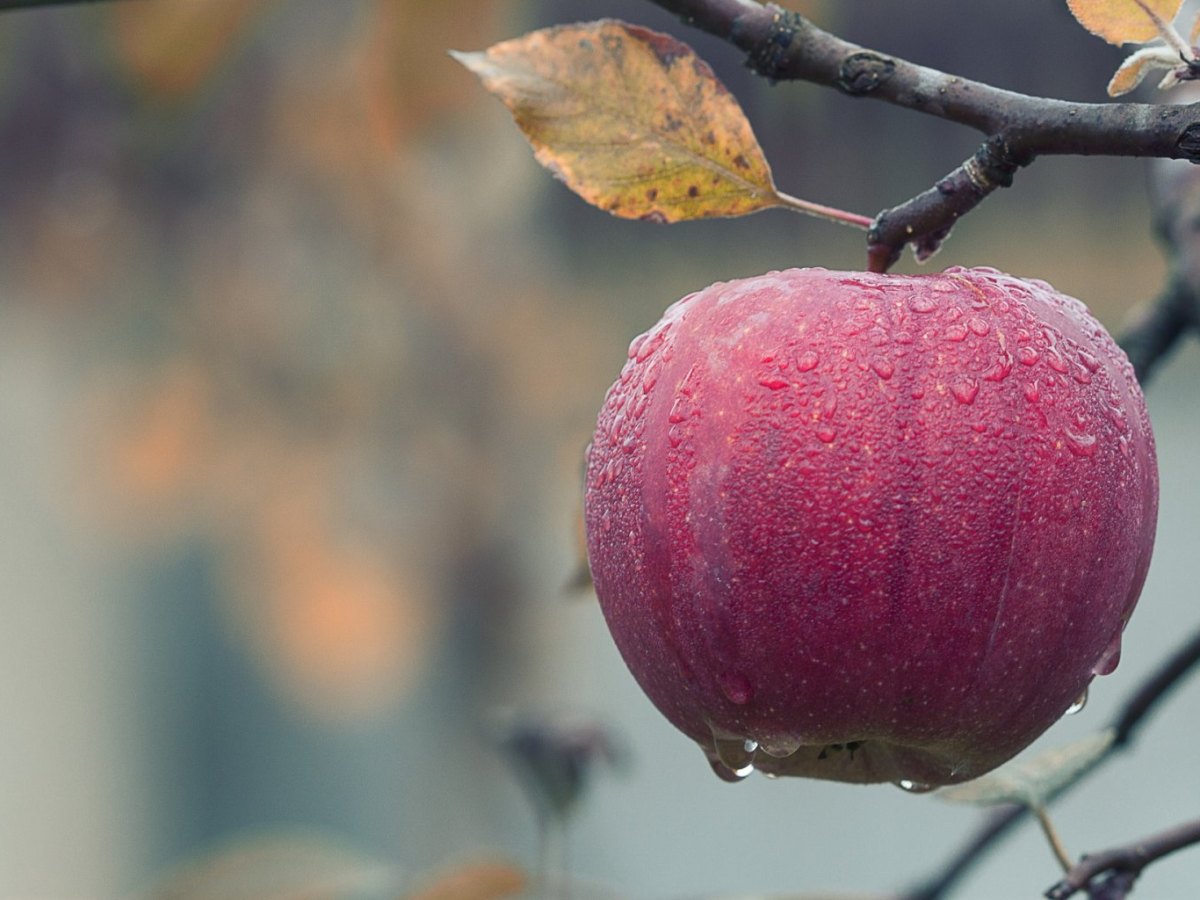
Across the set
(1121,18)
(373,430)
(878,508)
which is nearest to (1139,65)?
(1121,18)

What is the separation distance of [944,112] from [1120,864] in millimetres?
246

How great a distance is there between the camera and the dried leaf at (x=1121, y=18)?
345 millimetres

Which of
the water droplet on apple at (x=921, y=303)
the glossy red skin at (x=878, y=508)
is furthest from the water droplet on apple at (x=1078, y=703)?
the water droplet on apple at (x=921, y=303)

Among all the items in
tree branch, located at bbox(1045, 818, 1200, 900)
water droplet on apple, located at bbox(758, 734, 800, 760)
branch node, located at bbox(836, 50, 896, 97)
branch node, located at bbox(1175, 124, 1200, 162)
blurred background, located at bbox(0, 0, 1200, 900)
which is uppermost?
branch node, located at bbox(1175, 124, 1200, 162)

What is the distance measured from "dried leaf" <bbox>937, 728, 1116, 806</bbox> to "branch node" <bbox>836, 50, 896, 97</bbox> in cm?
24

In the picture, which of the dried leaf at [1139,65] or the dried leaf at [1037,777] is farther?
the dried leaf at [1037,777]

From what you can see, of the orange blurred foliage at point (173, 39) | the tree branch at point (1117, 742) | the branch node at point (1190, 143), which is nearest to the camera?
the branch node at point (1190, 143)

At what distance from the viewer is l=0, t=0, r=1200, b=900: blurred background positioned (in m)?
1.39

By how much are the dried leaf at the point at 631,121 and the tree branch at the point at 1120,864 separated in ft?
0.72

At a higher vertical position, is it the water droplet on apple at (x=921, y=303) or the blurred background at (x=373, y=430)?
the water droplet on apple at (x=921, y=303)

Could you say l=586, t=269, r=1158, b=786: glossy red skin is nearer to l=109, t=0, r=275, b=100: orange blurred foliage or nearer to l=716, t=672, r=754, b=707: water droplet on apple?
l=716, t=672, r=754, b=707: water droplet on apple

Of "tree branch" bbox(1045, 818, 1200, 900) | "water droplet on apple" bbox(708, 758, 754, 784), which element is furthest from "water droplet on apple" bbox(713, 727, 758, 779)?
"tree branch" bbox(1045, 818, 1200, 900)

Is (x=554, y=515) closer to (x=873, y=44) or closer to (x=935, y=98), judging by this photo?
(x=873, y=44)

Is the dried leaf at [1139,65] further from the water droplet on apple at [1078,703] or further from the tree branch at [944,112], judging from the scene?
the water droplet on apple at [1078,703]
